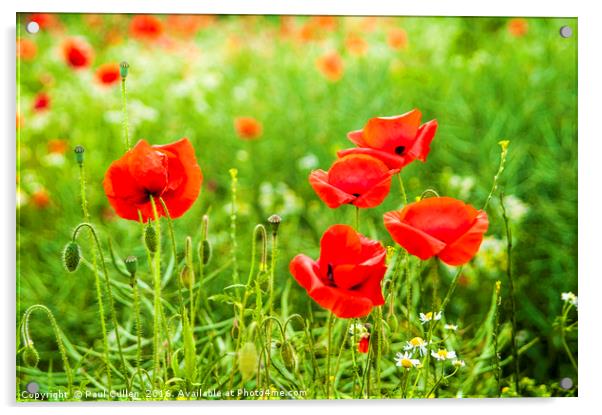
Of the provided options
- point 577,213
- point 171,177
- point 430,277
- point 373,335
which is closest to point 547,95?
point 577,213

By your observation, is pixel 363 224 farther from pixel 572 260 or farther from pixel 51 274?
pixel 51 274

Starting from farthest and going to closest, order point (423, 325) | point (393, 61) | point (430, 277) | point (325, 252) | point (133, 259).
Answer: point (393, 61), point (430, 277), point (423, 325), point (133, 259), point (325, 252)

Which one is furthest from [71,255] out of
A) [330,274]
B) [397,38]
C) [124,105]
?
[397,38]

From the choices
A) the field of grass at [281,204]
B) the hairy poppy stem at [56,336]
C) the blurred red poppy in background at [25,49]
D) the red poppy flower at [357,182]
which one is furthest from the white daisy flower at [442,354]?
the blurred red poppy in background at [25,49]

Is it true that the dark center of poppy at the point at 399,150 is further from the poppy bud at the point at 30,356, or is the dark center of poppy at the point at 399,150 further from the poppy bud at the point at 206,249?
the poppy bud at the point at 30,356

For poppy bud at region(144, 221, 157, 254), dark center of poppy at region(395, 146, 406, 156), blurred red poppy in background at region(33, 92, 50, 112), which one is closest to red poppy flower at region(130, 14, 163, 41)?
blurred red poppy in background at region(33, 92, 50, 112)

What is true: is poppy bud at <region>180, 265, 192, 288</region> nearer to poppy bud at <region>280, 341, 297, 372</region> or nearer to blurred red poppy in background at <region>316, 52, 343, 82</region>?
poppy bud at <region>280, 341, 297, 372</region>
